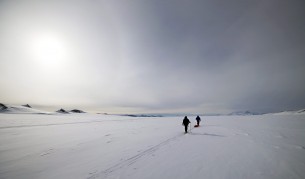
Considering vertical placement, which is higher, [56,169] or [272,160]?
[272,160]

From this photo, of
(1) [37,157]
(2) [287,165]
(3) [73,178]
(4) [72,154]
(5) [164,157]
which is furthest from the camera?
(4) [72,154]

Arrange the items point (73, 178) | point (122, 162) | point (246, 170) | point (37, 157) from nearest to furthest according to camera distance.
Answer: point (73, 178), point (246, 170), point (122, 162), point (37, 157)

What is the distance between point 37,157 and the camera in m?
9.40

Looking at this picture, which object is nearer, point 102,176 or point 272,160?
point 102,176

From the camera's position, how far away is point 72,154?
32.9 feet

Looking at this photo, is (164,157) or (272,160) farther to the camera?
(164,157)

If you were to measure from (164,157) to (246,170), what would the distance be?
3.68m

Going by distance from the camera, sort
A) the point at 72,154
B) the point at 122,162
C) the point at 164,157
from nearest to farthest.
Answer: the point at 122,162 → the point at 164,157 → the point at 72,154

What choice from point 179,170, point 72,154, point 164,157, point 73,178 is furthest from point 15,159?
point 179,170

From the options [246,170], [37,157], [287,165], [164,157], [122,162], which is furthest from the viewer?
[37,157]

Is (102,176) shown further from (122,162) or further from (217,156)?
(217,156)

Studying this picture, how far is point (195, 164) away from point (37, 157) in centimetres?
841

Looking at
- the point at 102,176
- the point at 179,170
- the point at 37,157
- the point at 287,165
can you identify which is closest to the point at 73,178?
the point at 102,176

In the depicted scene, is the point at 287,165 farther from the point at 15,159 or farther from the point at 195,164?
the point at 15,159
